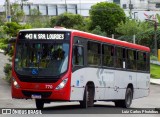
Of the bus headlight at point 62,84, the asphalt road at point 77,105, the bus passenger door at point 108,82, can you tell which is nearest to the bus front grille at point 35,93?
the bus headlight at point 62,84

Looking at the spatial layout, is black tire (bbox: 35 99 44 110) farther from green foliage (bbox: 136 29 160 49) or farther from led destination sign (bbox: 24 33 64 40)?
green foliage (bbox: 136 29 160 49)

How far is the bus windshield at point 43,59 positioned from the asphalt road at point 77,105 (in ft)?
4.83

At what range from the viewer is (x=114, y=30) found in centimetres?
8225

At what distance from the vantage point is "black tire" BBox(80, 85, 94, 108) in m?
20.0

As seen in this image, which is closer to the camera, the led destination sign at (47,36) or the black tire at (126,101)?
the led destination sign at (47,36)

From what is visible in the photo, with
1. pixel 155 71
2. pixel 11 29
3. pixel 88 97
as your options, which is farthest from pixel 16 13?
pixel 88 97

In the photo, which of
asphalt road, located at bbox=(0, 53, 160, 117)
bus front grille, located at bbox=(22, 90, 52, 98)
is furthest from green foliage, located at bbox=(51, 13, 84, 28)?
bus front grille, located at bbox=(22, 90, 52, 98)

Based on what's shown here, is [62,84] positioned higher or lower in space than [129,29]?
lower

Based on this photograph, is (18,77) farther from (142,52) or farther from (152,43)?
(152,43)

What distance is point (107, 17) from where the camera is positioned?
8369 cm

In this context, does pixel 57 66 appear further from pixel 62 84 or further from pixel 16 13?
pixel 16 13

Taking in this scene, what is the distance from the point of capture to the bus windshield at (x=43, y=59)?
18719mm

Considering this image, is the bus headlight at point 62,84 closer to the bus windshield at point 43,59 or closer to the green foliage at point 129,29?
the bus windshield at point 43,59

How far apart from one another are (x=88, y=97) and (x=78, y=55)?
1870 mm
